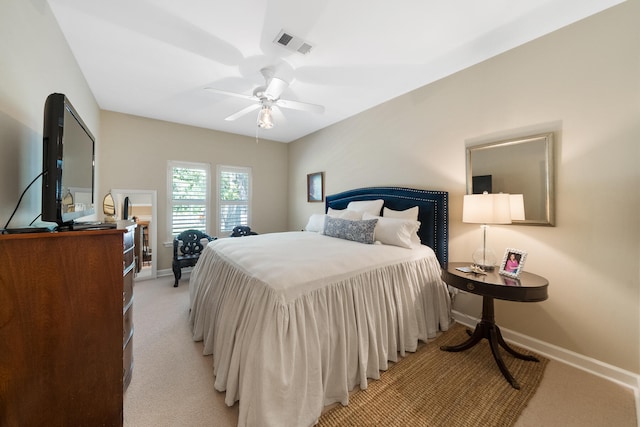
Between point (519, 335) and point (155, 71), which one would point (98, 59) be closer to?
point (155, 71)

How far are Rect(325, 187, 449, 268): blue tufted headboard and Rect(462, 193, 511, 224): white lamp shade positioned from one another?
0.57 metres

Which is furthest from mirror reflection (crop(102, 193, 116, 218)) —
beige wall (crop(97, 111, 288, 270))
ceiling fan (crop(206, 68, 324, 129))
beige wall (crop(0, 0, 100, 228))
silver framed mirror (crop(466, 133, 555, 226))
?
silver framed mirror (crop(466, 133, 555, 226))

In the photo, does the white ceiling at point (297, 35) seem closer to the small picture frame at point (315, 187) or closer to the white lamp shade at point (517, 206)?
the white lamp shade at point (517, 206)

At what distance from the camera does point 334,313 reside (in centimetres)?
160

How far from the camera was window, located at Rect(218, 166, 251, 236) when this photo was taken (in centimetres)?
466

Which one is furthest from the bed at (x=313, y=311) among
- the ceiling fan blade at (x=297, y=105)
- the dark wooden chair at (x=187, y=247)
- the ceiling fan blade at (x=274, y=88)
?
the ceiling fan blade at (x=274, y=88)

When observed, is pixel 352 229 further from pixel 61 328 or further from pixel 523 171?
pixel 61 328

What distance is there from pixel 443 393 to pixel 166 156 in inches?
187

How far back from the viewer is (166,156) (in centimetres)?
408

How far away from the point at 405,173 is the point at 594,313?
2.05 metres

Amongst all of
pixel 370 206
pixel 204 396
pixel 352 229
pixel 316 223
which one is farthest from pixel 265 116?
pixel 204 396

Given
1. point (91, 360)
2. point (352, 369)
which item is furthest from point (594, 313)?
point (91, 360)

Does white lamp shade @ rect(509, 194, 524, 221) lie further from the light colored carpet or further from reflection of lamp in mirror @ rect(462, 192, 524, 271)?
the light colored carpet

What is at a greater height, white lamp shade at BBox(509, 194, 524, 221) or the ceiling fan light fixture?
the ceiling fan light fixture
